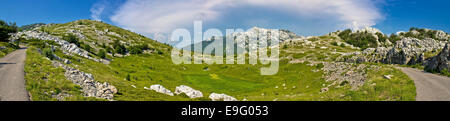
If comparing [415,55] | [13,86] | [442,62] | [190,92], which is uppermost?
[415,55]

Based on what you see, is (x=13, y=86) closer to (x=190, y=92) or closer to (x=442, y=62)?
(x=190, y=92)

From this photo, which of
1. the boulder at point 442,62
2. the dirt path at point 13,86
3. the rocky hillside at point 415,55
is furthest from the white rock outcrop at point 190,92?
the boulder at point 442,62

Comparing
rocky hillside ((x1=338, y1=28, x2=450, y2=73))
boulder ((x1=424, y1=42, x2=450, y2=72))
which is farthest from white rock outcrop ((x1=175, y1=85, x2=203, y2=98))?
boulder ((x1=424, y1=42, x2=450, y2=72))

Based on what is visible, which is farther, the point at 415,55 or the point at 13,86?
→ the point at 415,55

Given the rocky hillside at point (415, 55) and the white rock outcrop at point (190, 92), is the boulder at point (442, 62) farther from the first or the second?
the white rock outcrop at point (190, 92)

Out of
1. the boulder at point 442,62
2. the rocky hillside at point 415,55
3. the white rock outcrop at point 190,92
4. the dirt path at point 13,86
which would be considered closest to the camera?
the dirt path at point 13,86

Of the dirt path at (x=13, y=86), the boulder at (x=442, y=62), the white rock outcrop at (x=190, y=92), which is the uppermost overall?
the boulder at (x=442, y=62)

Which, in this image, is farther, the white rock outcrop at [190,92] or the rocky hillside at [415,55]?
the rocky hillside at [415,55]

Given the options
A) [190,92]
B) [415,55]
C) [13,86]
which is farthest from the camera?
[415,55]

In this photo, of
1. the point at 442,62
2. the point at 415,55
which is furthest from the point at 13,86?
the point at 415,55
